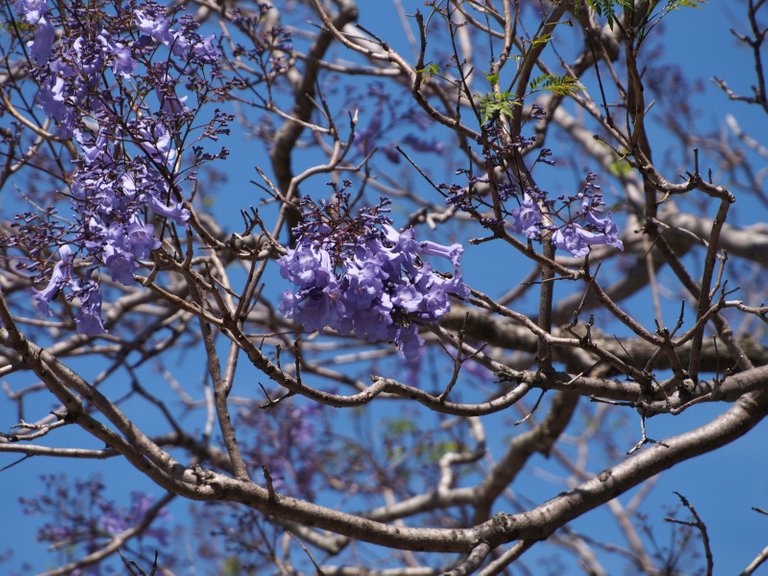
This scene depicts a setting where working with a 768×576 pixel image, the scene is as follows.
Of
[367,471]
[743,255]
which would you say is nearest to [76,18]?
[743,255]

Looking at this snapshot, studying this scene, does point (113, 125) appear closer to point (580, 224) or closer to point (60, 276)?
point (60, 276)

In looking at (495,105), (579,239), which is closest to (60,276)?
(495,105)

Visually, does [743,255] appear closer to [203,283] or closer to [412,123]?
[412,123]

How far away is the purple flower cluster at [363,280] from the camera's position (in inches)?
81.0

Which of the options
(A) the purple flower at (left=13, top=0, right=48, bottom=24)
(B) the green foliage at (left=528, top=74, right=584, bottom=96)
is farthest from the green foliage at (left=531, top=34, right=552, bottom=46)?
(A) the purple flower at (left=13, top=0, right=48, bottom=24)

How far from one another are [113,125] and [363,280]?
819 millimetres

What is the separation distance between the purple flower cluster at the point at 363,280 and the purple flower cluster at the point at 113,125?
0.37 m

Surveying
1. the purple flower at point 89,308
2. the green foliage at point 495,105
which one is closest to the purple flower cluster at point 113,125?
the purple flower at point 89,308

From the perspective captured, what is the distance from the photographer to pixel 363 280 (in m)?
2.05

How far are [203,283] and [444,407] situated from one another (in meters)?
0.72

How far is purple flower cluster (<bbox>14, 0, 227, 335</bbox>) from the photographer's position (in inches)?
84.8

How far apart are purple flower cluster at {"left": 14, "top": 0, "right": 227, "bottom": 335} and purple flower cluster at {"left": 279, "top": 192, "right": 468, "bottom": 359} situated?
1.20ft

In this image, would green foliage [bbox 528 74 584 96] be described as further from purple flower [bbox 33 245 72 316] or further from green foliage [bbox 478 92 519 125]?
purple flower [bbox 33 245 72 316]

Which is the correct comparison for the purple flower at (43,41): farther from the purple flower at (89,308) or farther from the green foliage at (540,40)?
the green foliage at (540,40)
